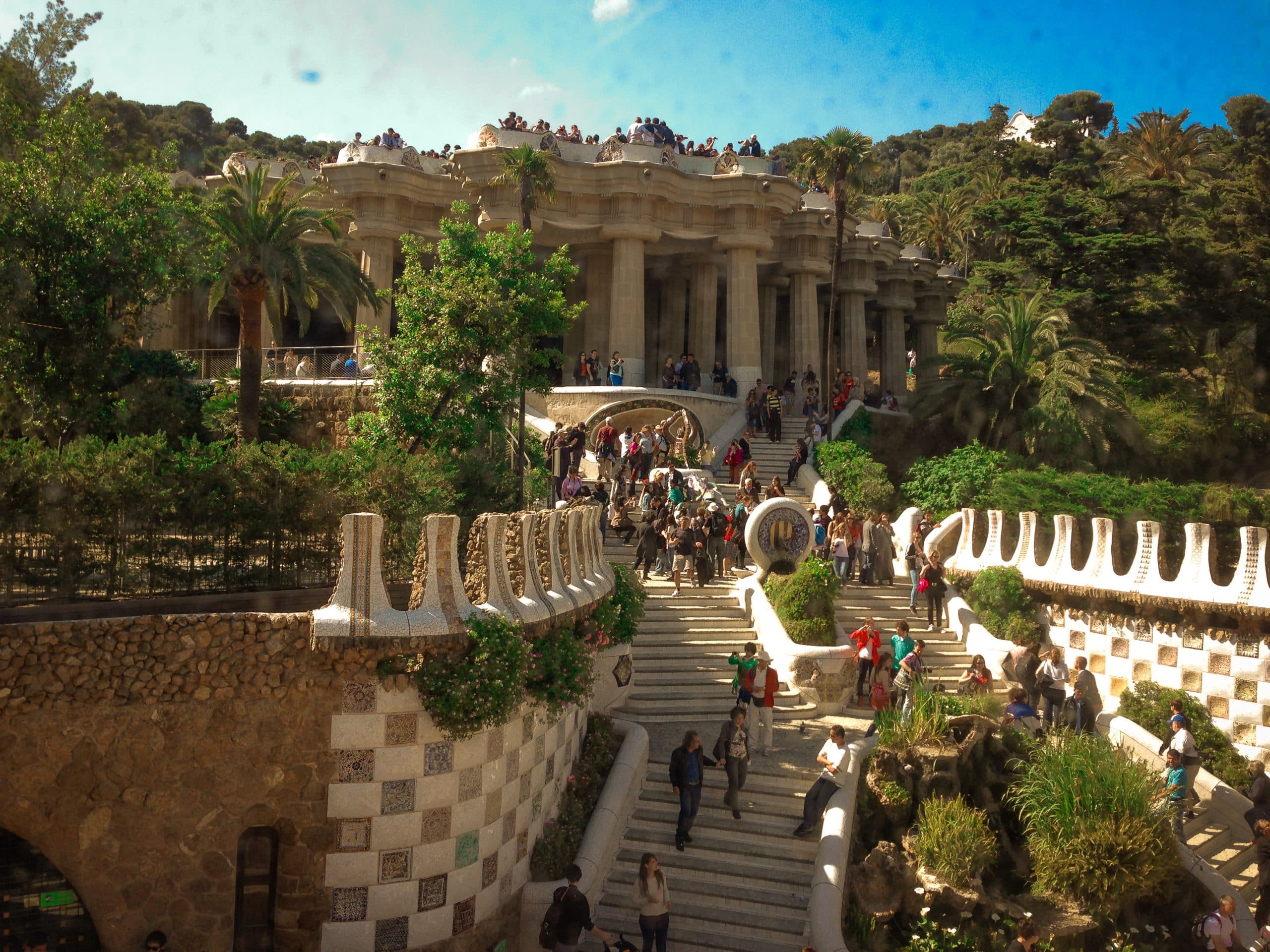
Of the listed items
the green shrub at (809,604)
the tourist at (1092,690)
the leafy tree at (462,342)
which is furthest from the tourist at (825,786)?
the leafy tree at (462,342)

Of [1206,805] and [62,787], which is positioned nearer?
[62,787]

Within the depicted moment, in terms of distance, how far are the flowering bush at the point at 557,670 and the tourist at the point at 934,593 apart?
9.89m

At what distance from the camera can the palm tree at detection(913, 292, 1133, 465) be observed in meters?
32.1

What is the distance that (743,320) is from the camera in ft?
128

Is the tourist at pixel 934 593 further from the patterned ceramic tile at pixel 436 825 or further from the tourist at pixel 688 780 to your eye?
the patterned ceramic tile at pixel 436 825

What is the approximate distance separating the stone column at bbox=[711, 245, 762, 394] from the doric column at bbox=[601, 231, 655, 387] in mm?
3235

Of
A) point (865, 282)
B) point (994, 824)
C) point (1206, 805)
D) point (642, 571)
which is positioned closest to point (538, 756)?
point (994, 824)

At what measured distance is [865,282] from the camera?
46281 millimetres

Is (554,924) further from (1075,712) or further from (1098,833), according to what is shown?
(1075,712)

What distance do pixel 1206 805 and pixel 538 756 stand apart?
11.1m

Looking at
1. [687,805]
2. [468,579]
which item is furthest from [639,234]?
[687,805]

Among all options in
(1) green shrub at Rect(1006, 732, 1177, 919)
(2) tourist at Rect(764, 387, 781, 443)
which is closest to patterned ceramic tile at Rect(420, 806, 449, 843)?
(1) green shrub at Rect(1006, 732, 1177, 919)

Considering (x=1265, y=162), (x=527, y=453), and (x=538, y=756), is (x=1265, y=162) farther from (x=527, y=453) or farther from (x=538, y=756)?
(x=538, y=756)

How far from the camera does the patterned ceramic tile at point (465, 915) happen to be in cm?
1222
